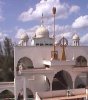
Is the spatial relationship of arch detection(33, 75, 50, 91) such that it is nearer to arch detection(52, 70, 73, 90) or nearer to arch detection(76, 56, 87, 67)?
arch detection(52, 70, 73, 90)

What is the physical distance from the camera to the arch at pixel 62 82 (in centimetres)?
2599

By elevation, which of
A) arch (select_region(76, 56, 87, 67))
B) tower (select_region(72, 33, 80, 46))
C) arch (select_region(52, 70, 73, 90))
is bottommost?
arch (select_region(52, 70, 73, 90))

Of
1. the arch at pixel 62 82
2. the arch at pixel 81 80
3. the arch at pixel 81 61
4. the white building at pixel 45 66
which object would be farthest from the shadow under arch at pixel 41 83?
the arch at pixel 81 61

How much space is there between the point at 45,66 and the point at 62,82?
107 inches

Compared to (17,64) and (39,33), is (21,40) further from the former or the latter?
(17,64)

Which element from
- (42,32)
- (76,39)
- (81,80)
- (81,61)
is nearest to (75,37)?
(76,39)

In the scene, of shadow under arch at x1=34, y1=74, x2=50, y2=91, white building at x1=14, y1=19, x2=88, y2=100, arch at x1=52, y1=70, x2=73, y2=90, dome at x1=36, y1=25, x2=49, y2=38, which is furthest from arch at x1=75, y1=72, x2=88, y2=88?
dome at x1=36, y1=25, x2=49, y2=38

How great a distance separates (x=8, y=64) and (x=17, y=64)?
9.49 metres

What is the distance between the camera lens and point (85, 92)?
22734 mm

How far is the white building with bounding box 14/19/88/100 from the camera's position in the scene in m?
23.8

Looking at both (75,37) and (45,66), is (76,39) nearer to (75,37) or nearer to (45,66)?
(75,37)

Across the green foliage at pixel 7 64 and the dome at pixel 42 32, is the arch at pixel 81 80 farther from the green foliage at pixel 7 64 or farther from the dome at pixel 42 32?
the green foliage at pixel 7 64

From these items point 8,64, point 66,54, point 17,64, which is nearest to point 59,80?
point 66,54

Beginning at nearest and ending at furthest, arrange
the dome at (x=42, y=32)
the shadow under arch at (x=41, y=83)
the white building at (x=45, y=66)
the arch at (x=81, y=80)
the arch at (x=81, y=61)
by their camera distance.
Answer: the white building at (x=45, y=66) → the shadow under arch at (x=41, y=83) → the arch at (x=81, y=80) → the dome at (x=42, y=32) → the arch at (x=81, y=61)
